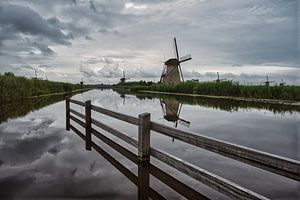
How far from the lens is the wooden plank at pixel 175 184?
3846 mm

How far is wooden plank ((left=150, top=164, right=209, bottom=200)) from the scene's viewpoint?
3.85 meters

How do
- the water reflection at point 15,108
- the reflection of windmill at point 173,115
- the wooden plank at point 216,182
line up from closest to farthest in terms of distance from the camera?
the wooden plank at point 216,182 < the reflection of windmill at point 173,115 < the water reflection at point 15,108

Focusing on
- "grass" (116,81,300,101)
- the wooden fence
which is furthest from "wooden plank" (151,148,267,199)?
"grass" (116,81,300,101)

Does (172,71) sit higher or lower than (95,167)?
higher

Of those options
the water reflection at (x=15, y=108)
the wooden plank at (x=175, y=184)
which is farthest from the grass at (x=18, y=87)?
the wooden plank at (x=175, y=184)

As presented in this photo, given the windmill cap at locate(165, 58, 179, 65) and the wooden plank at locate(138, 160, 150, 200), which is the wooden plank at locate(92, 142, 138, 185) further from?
the windmill cap at locate(165, 58, 179, 65)

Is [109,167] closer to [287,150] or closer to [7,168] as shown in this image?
[7,168]

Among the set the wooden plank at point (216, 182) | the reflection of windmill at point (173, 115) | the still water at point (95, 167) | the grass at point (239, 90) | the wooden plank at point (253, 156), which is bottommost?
the still water at point (95, 167)

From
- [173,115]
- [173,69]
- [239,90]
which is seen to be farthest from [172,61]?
[173,115]

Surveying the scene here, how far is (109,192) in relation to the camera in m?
4.02

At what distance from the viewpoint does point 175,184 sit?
4270mm

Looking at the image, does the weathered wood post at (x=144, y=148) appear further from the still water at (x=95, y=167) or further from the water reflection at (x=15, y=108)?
the water reflection at (x=15, y=108)

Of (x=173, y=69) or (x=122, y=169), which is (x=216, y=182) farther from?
(x=173, y=69)

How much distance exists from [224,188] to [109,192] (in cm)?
183
